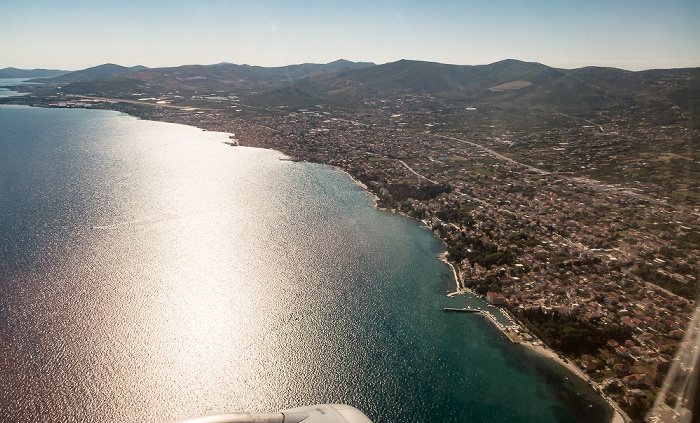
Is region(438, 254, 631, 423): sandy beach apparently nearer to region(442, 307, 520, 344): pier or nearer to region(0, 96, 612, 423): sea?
region(442, 307, 520, 344): pier

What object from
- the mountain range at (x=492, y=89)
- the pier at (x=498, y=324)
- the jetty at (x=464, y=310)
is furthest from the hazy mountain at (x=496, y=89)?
the jetty at (x=464, y=310)

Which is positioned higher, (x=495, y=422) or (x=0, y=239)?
(x=0, y=239)

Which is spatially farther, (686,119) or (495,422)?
(686,119)

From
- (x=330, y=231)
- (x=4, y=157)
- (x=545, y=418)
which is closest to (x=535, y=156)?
(x=330, y=231)

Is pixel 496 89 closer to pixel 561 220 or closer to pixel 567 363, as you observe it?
pixel 561 220

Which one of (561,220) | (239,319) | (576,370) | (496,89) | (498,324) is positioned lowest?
(239,319)

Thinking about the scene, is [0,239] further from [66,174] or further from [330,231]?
[330,231]

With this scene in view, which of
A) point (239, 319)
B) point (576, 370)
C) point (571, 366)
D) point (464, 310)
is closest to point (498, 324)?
point (464, 310)
